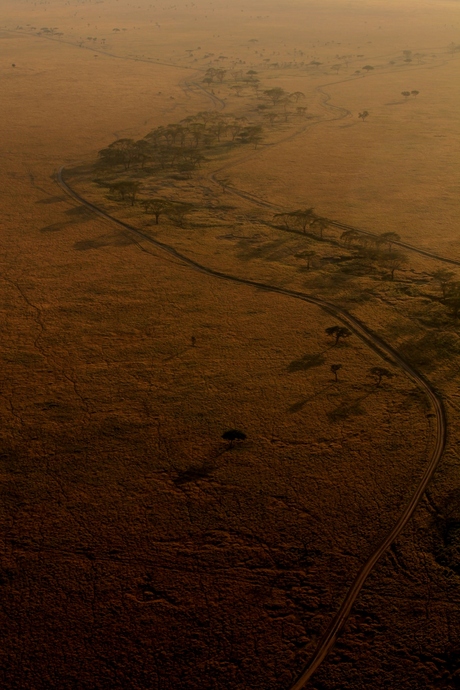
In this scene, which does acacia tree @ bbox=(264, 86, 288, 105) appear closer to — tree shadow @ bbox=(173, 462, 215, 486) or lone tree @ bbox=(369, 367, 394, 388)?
lone tree @ bbox=(369, 367, 394, 388)

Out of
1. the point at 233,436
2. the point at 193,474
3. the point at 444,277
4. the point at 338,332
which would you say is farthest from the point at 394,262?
the point at 193,474

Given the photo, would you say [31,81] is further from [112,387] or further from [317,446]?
[317,446]

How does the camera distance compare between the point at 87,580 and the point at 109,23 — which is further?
the point at 109,23

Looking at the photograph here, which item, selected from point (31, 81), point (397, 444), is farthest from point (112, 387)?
point (31, 81)

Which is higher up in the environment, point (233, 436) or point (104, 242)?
point (104, 242)

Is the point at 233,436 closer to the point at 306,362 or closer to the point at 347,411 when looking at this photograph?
the point at 347,411
